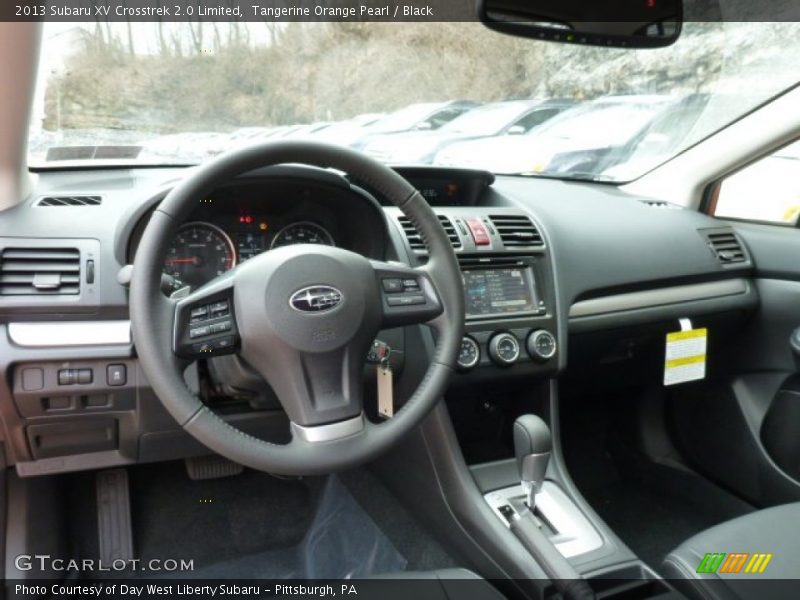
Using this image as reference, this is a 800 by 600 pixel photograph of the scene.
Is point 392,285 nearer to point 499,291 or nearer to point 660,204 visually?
point 499,291

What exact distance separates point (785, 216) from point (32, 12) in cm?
250

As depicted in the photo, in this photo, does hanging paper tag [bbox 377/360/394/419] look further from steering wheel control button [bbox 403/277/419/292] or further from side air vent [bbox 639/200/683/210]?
side air vent [bbox 639/200/683/210]

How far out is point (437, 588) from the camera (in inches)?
55.4

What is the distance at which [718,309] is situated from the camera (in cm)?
243

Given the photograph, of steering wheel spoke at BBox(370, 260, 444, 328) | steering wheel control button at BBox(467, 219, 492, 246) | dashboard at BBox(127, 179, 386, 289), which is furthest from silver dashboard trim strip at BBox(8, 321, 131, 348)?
steering wheel control button at BBox(467, 219, 492, 246)

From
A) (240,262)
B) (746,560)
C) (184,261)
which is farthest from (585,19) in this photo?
(746,560)

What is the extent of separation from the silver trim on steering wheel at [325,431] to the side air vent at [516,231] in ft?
3.04

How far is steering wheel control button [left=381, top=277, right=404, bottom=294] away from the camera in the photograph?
1383 millimetres

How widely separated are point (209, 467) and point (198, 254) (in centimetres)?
85

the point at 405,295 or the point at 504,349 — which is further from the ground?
the point at 405,295

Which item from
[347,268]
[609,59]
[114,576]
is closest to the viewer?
[347,268]

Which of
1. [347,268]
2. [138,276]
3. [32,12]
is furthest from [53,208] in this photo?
[347,268]

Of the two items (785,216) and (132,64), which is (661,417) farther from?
(132,64)

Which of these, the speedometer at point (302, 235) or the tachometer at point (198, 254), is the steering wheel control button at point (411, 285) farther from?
the tachometer at point (198, 254)
